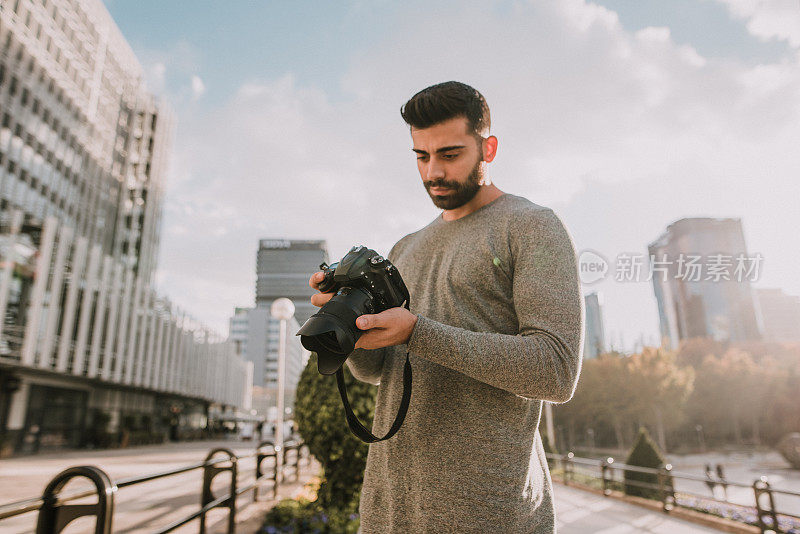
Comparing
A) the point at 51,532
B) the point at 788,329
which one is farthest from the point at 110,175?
the point at 788,329

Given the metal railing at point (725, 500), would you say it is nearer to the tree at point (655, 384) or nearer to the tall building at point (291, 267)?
the tall building at point (291, 267)

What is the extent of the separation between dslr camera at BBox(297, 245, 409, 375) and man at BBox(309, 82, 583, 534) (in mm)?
41

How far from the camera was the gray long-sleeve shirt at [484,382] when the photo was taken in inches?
37.6

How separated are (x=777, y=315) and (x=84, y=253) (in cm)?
11862

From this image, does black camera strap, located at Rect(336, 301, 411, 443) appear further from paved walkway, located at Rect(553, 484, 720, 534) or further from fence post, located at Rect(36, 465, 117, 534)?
paved walkway, located at Rect(553, 484, 720, 534)

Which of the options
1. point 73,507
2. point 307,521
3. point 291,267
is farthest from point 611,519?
point 291,267

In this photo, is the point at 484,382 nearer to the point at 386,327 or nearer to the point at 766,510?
the point at 386,327

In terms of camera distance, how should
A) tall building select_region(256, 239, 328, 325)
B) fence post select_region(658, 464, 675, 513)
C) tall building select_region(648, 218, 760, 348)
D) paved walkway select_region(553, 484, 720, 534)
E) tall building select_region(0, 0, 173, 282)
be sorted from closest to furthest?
tall building select_region(256, 239, 328, 325) → paved walkway select_region(553, 484, 720, 534) → fence post select_region(658, 464, 675, 513) → tall building select_region(0, 0, 173, 282) → tall building select_region(648, 218, 760, 348)

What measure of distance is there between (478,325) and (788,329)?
414 ft

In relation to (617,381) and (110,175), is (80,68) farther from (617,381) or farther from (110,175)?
(617,381)

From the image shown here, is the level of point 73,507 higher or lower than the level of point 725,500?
higher

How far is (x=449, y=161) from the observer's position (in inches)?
49.1

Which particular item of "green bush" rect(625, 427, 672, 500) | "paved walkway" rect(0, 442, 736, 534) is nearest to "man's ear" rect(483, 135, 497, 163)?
"paved walkway" rect(0, 442, 736, 534)

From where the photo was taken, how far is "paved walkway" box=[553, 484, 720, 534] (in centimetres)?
841
